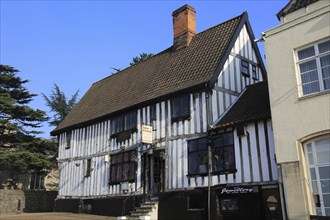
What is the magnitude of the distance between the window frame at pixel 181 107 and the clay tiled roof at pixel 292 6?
5334 millimetres

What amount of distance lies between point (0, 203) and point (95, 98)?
873 centimetres

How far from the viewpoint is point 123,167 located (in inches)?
703

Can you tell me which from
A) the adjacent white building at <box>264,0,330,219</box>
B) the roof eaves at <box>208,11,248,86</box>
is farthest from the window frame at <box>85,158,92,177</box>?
the adjacent white building at <box>264,0,330,219</box>

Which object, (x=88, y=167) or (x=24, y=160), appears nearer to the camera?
(x=88, y=167)

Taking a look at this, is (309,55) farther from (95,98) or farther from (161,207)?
(95,98)

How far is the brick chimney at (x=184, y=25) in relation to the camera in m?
18.6

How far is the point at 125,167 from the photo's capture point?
1777 cm

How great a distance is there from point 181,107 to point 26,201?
46.1 ft

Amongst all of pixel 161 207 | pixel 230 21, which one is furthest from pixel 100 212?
pixel 230 21

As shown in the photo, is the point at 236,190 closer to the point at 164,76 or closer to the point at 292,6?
the point at 292,6

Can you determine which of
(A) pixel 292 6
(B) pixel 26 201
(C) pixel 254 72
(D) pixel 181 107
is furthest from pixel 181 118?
(B) pixel 26 201

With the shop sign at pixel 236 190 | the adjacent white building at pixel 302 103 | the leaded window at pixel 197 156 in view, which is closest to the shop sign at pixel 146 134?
the leaded window at pixel 197 156

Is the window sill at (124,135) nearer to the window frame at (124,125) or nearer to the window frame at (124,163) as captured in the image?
the window frame at (124,125)

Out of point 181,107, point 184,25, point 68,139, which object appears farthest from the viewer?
point 68,139
